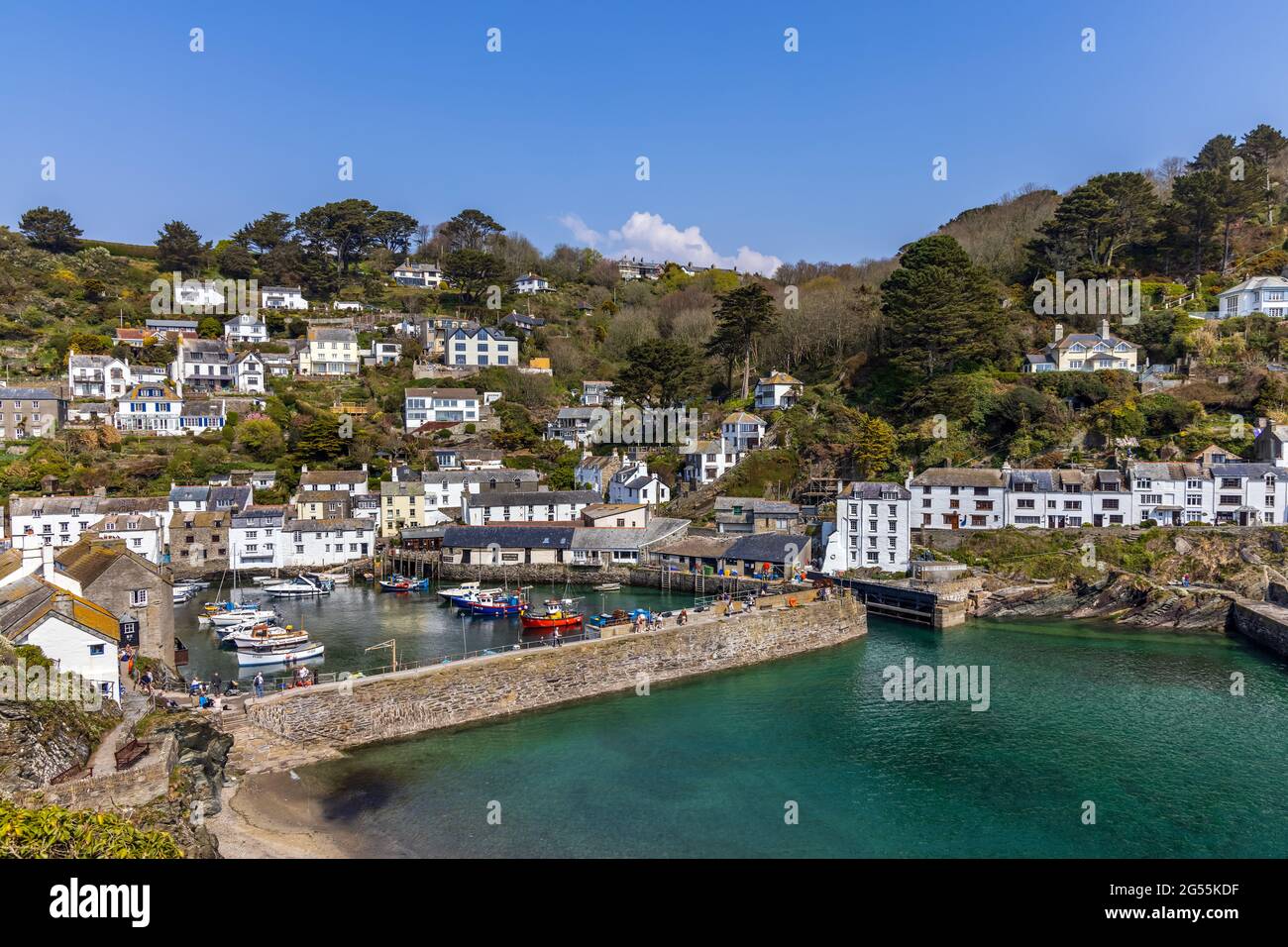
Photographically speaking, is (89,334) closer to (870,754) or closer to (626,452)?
(626,452)

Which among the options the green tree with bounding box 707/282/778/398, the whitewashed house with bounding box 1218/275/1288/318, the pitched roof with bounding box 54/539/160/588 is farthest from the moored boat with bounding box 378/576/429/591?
the whitewashed house with bounding box 1218/275/1288/318

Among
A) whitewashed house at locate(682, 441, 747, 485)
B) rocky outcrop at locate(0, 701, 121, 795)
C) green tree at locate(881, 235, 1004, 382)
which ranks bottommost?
rocky outcrop at locate(0, 701, 121, 795)

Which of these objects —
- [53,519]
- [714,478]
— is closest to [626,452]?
[714,478]

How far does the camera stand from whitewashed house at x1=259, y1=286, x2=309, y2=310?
8019cm

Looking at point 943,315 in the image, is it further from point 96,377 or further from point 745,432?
point 96,377

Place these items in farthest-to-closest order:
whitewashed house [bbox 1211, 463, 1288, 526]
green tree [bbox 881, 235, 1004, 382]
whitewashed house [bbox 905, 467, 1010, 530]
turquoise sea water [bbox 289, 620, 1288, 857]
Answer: green tree [bbox 881, 235, 1004, 382]
whitewashed house [bbox 905, 467, 1010, 530]
whitewashed house [bbox 1211, 463, 1288, 526]
turquoise sea water [bbox 289, 620, 1288, 857]

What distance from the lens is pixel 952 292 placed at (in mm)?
52500

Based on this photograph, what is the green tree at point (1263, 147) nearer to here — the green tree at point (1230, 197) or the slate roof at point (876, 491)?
the green tree at point (1230, 197)

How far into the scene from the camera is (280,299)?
8050 centimetres

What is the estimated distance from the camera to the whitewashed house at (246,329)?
Result: 70.8 metres

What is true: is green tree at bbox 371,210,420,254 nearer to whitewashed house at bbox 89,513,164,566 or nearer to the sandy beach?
whitewashed house at bbox 89,513,164,566

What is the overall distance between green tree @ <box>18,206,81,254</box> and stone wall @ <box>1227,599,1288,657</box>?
101 meters

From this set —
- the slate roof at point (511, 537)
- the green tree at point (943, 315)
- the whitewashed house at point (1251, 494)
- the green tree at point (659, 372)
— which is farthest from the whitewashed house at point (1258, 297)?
the slate roof at point (511, 537)
